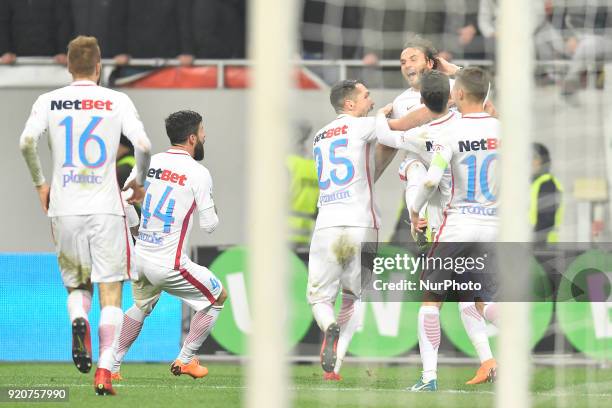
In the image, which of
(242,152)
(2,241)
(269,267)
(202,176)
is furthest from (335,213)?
(269,267)

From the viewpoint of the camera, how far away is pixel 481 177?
26.2 feet

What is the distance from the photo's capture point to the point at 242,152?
37.0 feet

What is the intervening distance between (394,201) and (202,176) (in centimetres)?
309

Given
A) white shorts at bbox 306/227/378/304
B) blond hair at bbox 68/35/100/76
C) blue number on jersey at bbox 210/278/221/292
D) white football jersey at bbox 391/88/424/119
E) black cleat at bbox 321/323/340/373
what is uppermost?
blond hair at bbox 68/35/100/76

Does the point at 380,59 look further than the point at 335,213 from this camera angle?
Yes

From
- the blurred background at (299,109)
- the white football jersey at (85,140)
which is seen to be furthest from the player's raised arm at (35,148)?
the blurred background at (299,109)

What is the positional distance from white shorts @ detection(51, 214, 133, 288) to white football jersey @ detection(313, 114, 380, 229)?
1595 millimetres

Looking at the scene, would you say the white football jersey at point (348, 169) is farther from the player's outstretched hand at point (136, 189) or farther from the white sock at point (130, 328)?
the player's outstretched hand at point (136, 189)

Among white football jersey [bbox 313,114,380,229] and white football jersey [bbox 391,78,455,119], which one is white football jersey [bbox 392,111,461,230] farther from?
white football jersey [bbox 313,114,380,229]

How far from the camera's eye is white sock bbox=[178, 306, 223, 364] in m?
8.65

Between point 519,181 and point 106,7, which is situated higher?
point 106,7

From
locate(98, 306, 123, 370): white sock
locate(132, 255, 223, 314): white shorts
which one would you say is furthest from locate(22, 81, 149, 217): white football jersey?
locate(132, 255, 223, 314): white shorts

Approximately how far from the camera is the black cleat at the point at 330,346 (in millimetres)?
8445

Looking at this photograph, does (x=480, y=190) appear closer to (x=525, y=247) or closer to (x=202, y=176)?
(x=202, y=176)
